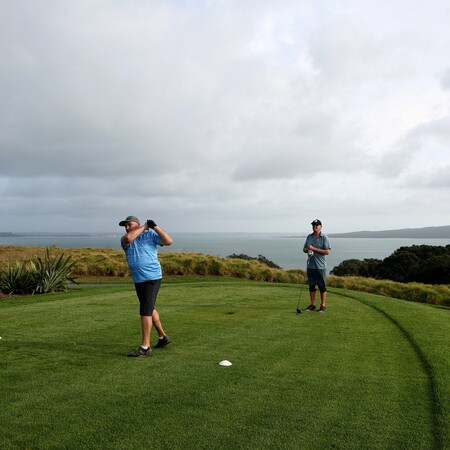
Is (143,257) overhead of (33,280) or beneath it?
overhead

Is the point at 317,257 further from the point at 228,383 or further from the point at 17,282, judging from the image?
the point at 17,282

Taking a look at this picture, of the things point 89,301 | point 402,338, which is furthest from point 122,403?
point 89,301

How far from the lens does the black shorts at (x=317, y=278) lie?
35.9 feet

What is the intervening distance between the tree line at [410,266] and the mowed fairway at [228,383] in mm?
29051

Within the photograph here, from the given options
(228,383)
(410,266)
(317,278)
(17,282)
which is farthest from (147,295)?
(410,266)

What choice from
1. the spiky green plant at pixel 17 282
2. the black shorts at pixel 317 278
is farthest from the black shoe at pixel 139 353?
the spiky green plant at pixel 17 282

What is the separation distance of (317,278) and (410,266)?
34.9m

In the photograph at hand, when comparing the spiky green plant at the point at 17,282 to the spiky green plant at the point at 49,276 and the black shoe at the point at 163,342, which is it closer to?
the spiky green plant at the point at 49,276

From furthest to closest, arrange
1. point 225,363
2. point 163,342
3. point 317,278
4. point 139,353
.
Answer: point 317,278 → point 163,342 → point 139,353 → point 225,363

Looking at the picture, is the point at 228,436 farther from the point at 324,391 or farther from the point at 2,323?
the point at 2,323

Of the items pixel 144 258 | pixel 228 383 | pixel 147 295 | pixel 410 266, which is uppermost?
pixel 144 258

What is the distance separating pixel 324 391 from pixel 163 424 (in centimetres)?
185

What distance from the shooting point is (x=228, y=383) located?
514cm

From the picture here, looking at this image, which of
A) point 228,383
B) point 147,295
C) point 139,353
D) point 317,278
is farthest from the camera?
point 317,278
